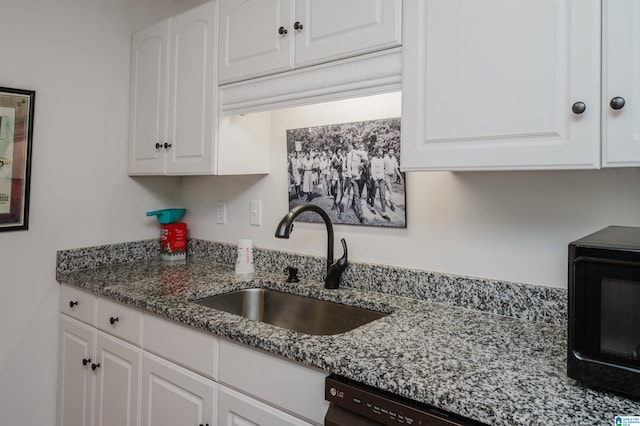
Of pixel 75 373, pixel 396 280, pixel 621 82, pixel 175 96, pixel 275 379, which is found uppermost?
pixel 175 96

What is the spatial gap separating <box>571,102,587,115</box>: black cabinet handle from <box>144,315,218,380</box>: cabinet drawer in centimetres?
118

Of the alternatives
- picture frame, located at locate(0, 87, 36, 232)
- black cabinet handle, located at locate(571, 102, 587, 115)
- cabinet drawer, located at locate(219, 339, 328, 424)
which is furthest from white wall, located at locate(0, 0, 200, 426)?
black cabinet handle, located at locate(571, 102, 587, 115)

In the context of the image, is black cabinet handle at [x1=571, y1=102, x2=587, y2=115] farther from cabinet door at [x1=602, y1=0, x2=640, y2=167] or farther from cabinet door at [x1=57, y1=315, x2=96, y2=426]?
cabinet door at [x1=57, y1=315, x2=96, y2=426]

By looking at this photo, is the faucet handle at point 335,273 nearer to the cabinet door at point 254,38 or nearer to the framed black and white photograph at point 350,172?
the framed black and white photograph at point 350,172

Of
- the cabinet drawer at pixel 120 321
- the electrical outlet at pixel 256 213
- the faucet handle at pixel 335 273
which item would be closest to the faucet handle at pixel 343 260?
the faucet handle at pixel 335 273

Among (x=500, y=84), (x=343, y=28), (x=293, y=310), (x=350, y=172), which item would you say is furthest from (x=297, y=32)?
(x=293, y=310)

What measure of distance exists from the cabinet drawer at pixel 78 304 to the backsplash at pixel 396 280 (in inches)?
5.2

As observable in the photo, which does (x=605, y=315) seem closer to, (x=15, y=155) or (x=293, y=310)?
(x=293, y=310)

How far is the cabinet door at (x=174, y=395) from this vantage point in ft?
4.65

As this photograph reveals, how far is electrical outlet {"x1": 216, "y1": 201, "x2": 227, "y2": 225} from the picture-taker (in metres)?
2.37

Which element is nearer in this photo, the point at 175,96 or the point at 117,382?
the point at 117,382

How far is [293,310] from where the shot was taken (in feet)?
6.01

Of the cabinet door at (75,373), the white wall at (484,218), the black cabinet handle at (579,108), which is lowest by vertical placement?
the cabinet door at (75,373)

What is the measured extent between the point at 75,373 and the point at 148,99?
1.37m
